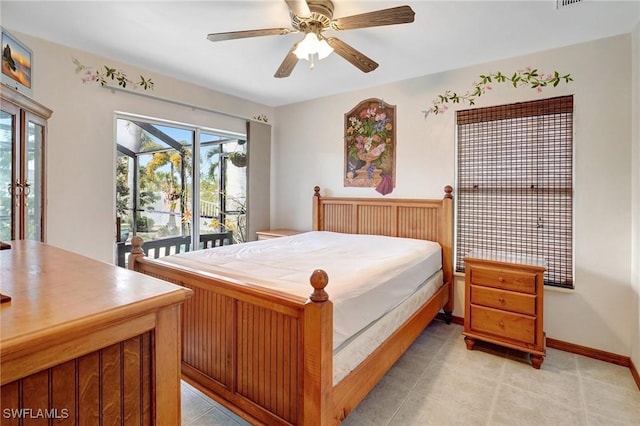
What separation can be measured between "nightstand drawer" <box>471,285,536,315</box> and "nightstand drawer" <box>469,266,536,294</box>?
0.04 metres

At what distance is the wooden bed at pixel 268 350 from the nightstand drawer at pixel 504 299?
614 millimetres

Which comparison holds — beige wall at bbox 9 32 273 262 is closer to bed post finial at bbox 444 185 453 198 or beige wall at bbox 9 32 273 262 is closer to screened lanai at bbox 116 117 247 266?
screened lanai at bbox 116 117 247 266

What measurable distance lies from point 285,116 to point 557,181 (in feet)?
10.4

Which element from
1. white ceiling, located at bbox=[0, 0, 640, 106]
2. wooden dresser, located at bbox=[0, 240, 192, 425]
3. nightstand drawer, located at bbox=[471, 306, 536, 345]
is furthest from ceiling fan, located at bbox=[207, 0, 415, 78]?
nightstand drawer, located at bbox=[471, 306, 536, 345]

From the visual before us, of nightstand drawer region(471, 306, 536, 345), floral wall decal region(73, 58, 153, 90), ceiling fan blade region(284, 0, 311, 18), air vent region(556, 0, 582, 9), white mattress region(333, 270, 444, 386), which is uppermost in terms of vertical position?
air vent region(556, 0, 582, 9)

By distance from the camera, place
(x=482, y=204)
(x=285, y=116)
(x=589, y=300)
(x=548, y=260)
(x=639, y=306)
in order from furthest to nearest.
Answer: (x=285, y=116) → (x=482, y=204) → (x=548, y=260) → (x=589, y=300) → (x=639, y=306)

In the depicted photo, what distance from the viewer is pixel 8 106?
1708 mm

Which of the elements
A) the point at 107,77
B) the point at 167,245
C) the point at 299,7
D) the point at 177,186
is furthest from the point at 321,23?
the point at 167,245

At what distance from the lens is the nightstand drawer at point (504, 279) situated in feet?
7.50

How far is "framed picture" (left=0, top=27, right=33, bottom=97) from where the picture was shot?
1.98 metres

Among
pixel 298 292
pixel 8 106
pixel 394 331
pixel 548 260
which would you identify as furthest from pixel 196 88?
pixel 548 260

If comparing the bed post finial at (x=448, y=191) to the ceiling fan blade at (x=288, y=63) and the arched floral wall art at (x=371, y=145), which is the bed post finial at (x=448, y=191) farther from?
the ceiling fan blade at (x=288, y=63)

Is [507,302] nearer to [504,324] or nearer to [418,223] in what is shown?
[504,324]

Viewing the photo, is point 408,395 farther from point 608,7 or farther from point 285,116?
point 285,116
